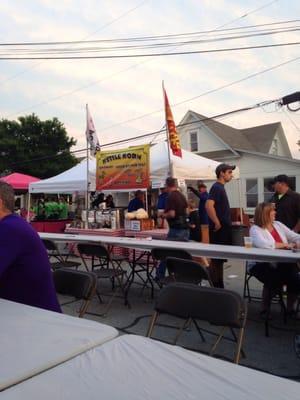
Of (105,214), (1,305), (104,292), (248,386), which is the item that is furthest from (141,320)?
(105,214)

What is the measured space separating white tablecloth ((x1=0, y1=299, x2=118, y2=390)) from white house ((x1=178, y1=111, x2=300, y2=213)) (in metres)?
15.4

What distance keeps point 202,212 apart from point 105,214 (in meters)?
2.38

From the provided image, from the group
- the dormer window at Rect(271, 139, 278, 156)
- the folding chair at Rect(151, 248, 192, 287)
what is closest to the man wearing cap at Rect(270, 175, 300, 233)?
the folding chair at Rect(151, 248, 192, 287)

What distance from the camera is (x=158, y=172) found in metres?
8.98

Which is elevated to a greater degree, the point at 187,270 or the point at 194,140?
the point at 194,140

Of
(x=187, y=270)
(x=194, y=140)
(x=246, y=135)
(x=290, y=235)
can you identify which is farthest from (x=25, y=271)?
(x=246, y=135)

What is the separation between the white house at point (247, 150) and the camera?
17750mm

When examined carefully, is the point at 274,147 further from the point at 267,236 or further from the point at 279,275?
the point at 279,275

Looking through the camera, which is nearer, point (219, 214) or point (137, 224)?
point (219, 214)

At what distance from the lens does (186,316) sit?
245 centimetres

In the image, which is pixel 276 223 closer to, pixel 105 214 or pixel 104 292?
pixel 104 292

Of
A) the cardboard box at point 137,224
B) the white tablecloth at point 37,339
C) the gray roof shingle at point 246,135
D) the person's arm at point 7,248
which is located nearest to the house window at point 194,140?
the gray roof shingle at point 246,135

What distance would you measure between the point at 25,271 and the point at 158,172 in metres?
6.71

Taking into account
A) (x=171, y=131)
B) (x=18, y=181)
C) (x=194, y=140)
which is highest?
(x=194, y=140)
